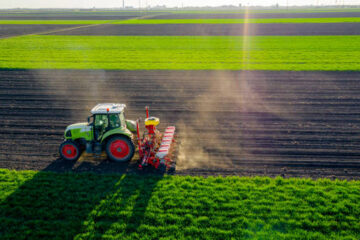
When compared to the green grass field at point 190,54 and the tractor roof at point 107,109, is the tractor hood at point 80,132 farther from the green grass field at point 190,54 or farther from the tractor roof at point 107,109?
the green grass field at point 190,54

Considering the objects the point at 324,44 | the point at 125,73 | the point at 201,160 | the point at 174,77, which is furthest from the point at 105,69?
the point at 324,44

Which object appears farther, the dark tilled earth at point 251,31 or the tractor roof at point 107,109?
the dark tilled earth at point 251,31

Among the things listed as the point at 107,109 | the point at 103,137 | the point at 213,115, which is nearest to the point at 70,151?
the point at 103,137

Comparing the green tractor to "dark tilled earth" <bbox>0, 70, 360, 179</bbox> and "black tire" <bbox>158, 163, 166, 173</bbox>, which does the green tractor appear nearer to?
"dark tilled earth" <bbox>0, 70, 360, 179</bbox>

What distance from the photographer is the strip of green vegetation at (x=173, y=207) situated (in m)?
7.59

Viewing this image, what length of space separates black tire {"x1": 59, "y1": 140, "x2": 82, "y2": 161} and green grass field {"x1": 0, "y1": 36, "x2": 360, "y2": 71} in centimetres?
1682

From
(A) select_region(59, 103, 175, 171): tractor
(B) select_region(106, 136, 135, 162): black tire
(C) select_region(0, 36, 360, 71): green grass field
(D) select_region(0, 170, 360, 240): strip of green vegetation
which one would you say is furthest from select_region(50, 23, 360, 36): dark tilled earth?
(D) select_region(0, 170, 360, 240): strip of green vegetation

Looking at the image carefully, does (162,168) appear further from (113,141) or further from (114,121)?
(114,121)

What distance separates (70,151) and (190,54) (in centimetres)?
2459

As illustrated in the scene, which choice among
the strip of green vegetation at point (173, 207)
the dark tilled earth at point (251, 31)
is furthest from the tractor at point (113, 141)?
the dark tilled earth at point (251, 31)

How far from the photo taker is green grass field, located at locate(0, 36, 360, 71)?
27.2 meters

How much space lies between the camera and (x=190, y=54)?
3325cm

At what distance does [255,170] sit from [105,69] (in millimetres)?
Answer: 19751

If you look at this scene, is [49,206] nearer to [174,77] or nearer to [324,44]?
[174,77]
